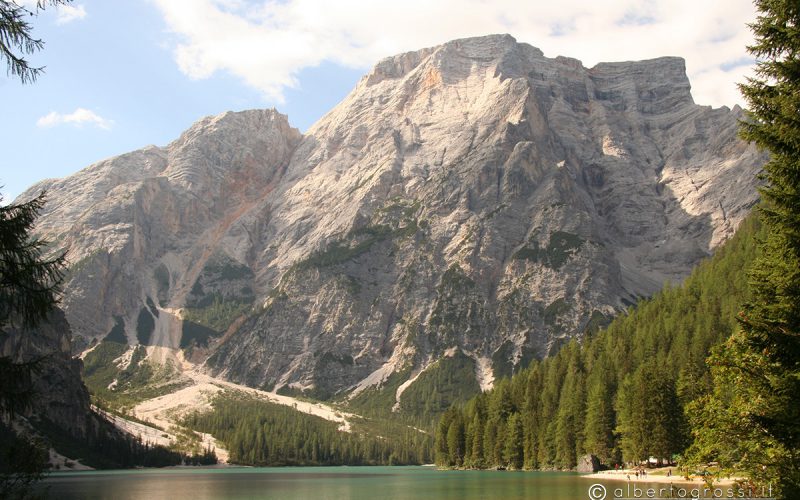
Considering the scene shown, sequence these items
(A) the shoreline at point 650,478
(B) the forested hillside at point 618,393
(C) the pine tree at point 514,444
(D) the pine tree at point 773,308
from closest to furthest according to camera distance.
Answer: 1. (D) the pine tree at point 773,308
2. (A) the shoreline at point 650,478
3. (B) the forested hillside at point 618,393
4. (C) the pine tree at point 514,444

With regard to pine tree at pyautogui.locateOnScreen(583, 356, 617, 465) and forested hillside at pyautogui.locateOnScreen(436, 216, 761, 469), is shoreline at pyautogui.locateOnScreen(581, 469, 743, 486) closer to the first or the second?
forested hillside at pyautogui.locateOnScreen(436, 216, 761, 469)

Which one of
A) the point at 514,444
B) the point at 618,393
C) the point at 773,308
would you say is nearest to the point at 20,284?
the point at 773,308

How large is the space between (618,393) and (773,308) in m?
84.3

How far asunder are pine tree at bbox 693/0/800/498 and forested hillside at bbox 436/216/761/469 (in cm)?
5113

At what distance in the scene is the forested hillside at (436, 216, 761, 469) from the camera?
3593 inches

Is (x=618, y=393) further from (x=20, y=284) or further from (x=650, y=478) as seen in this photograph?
(x=20, y=284)

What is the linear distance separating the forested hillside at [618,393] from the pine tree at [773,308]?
2013 inches

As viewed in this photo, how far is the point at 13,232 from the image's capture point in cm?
1952

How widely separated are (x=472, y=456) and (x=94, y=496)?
3130 inches

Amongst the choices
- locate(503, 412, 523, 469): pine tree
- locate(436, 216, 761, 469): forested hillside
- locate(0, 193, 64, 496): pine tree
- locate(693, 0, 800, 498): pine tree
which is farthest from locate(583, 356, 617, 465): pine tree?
locate(0, 193, 64, 496): pine tree

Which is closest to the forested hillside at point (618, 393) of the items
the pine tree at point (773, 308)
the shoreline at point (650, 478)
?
the shoreline at point (650, 478)

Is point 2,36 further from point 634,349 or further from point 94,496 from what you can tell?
point 634,349

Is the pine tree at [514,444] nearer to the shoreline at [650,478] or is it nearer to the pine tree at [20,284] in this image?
the shoreline at [650,478]

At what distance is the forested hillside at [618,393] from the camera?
3593 inches
